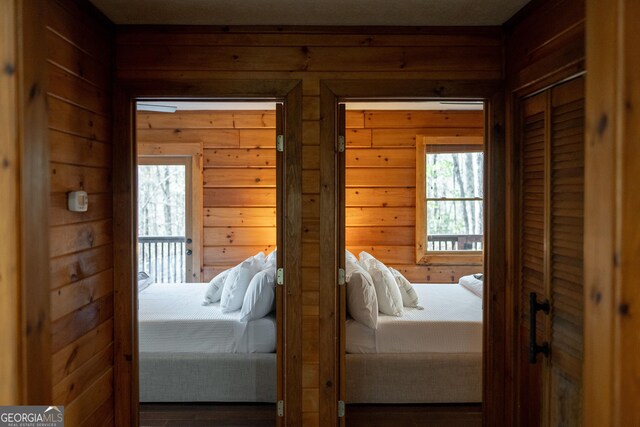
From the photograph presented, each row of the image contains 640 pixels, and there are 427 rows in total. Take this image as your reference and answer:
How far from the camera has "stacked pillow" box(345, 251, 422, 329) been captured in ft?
10.4

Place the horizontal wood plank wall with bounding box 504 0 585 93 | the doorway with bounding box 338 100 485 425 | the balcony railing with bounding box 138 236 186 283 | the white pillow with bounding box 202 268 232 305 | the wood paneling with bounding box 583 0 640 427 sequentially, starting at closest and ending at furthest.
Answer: the wood paneling with bounding box 583 0 640 427, the horizontal wood plank wall with bounding box 504 0 585 93, the white pillow with bounding box 202 268 232 305, the doorway with bounding box 338 100 485 425, the balcony railing with bounding box 138 236 186 283

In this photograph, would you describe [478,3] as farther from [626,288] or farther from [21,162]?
[21,162]

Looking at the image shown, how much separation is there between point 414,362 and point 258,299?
1193 mm

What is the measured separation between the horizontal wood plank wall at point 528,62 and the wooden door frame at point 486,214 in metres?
0.05

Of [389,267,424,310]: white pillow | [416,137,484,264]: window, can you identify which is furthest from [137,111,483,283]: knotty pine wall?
[389,267,424,310]: white pillow

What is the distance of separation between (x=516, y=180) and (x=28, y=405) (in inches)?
91.3

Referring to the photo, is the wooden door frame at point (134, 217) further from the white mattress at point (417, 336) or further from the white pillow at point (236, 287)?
the white pillow at point (236, 287)

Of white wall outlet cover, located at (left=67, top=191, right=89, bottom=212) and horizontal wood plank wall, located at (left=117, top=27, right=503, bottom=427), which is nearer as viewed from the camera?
white wall outlet cover, located at (left=67, top=191, right=89, bottom=212)

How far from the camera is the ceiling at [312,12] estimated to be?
2.21 m

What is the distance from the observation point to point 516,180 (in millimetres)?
2375

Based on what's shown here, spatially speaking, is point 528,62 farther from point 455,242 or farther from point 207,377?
point 455,242

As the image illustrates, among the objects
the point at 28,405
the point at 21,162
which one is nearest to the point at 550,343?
the point at 28,405

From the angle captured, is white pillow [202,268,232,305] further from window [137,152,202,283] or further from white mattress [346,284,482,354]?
window [137,152,202,283]

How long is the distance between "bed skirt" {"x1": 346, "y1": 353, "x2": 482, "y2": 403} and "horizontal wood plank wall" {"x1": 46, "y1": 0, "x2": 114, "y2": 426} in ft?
5.30
